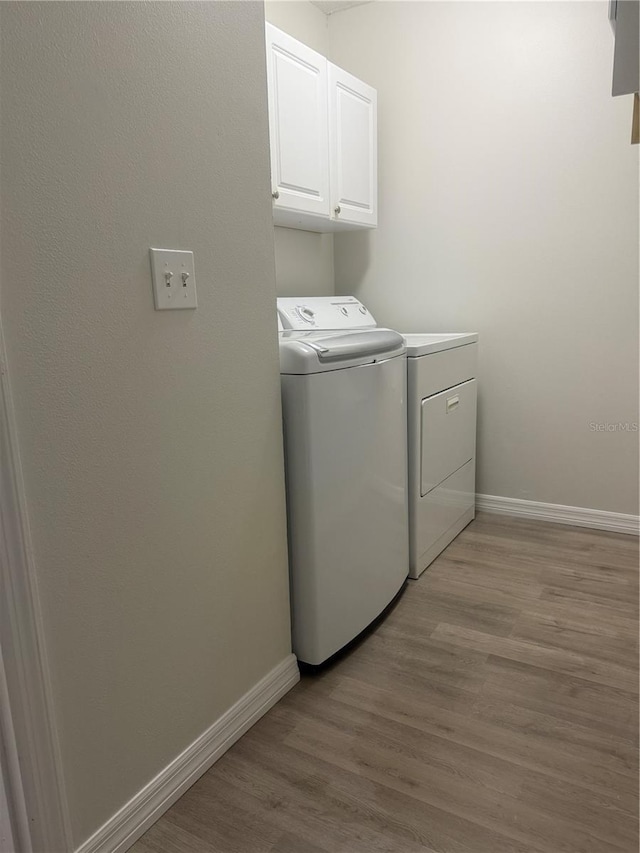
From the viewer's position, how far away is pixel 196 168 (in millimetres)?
1301

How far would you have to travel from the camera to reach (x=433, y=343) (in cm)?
234

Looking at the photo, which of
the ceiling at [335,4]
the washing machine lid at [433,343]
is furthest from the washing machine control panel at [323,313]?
the ceiling at [335,4]

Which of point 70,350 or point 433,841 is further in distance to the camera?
point 433,841

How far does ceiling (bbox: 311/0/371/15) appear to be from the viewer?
114 inches

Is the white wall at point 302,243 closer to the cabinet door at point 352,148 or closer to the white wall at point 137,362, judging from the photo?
the cabinet door at point 352,148

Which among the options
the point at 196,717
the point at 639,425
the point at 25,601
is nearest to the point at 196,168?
the point at 25,601

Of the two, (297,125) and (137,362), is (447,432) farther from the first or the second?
(137,362)

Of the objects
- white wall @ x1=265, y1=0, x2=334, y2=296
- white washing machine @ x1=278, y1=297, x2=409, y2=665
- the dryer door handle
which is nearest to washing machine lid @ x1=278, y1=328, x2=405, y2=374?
white washing machine @ x1=278, y1=297, x2=409, y2=665

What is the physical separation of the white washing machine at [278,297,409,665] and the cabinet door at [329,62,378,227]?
0.97 m

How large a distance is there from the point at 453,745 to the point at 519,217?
2.19 metres

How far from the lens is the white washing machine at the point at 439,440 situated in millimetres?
2268

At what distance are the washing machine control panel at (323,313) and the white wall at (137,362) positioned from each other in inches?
39.5

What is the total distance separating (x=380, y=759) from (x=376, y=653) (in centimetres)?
45

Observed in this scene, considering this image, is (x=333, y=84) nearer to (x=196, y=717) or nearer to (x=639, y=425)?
(x=639, y=425)
